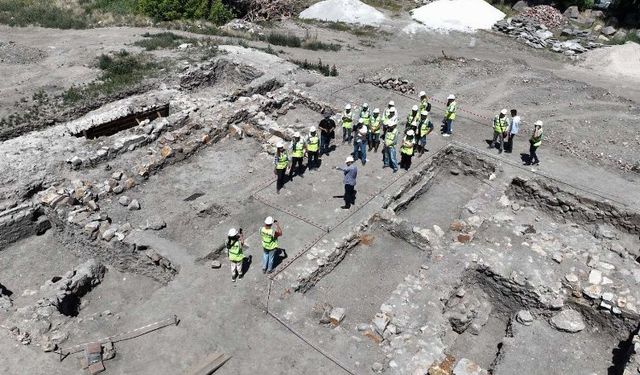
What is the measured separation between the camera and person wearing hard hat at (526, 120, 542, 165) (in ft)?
55.5

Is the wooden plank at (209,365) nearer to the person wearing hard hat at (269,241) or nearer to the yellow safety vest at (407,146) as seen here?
the person wearing hard hat at (269,241)

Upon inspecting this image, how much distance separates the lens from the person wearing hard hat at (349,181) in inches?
580

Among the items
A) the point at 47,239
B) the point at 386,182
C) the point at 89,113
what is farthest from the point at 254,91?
the point at 47,239

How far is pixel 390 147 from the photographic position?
55.9 feet

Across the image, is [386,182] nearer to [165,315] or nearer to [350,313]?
[350,313]

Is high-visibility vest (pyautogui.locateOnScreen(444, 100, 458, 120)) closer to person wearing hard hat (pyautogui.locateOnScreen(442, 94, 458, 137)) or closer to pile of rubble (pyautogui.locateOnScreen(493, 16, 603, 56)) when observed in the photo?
person wearing hard hat (pyautogui.locateOnScreen(442, 94, 458, 137))

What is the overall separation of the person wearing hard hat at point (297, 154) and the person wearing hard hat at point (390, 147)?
277 centimetres

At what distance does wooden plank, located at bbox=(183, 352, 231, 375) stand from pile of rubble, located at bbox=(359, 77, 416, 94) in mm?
16232

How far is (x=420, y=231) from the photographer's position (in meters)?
14.1

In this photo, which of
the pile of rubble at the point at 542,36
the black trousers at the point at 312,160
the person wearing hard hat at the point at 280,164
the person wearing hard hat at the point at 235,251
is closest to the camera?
the person wearing hard hat at the point at 235,251

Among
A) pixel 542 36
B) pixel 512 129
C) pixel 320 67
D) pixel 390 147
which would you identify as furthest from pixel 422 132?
pixel 542 36

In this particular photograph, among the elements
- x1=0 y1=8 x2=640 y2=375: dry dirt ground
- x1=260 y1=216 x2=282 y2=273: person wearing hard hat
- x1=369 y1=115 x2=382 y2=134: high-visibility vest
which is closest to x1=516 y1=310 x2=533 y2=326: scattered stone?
x1=0 y1=8 x2=640 y2=375: dry dirt ground

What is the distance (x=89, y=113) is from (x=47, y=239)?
307 inches

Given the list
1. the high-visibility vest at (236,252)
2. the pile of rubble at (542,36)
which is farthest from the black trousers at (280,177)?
the pile of rubble at (542,36)
